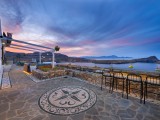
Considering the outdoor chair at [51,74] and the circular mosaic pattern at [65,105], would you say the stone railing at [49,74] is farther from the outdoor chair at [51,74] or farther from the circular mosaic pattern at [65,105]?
the circular mosaic pattern at [65,105]

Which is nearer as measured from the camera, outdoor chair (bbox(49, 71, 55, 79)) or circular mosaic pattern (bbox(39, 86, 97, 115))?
circular mosaic pattern (bbox(39, 86, 97, 115))

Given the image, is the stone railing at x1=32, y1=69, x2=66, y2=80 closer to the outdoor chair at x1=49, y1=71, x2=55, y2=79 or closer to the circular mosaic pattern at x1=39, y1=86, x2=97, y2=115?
the outdoor chair at x1=49, y1=71, x2=55, y2=79

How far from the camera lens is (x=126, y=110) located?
268cm

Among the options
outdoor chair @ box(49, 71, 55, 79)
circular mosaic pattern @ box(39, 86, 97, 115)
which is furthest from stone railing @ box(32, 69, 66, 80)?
circular mosaic pattern @ box(39, 86, 97, 115)

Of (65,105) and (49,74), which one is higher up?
(49,74)

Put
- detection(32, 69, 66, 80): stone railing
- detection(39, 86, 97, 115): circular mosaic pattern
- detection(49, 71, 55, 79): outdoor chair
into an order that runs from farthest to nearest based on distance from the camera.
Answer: detection(49, 71, 55, 79): outdoor chair → detection(32, 69, 66, 80): stone railing → detection(39, 86, 97, 115): circular mosaic pattern

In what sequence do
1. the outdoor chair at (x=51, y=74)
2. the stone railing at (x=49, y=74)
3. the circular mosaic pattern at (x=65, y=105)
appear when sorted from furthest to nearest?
the outdoor chair at (x=51, y=74), the stone railing at (x=49, y=74), the circular mosaic pattern at (x=65, y=105)

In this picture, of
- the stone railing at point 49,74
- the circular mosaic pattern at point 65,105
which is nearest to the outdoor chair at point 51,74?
the stone railing at point 49,74

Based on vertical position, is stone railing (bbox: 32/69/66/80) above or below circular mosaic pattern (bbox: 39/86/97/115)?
above

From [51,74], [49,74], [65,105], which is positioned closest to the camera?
[65,105]

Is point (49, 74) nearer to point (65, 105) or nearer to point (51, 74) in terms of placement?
point (51, 74)

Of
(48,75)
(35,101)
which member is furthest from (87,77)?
(35,101)

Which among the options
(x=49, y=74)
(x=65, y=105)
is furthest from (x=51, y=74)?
(x=65, y=105)

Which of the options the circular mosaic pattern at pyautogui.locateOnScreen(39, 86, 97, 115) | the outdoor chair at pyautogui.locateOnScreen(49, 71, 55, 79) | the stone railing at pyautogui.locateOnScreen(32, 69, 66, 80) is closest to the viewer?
the circular mosaic pattern at pyautogui.locateOnScreen(39, 86, 97, 115)
